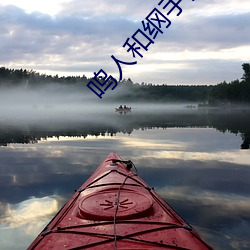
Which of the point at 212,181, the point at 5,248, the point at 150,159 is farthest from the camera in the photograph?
the point at 150,159

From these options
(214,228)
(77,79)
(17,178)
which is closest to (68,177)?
(17,178)

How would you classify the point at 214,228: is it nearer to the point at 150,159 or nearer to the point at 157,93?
the point at 150,159

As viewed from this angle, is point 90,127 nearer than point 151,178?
No

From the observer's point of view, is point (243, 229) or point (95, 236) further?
point (243, 229)

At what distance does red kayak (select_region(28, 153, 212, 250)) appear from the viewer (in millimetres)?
4152

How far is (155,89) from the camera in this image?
177250 mm

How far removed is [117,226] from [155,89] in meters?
175

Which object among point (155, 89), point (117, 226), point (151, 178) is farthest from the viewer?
point (155, 89)

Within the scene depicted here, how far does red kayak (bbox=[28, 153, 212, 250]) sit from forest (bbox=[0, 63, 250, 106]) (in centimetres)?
9800

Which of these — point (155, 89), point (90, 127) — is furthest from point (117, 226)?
point (155, 89)

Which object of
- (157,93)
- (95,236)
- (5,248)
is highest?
(157,93)

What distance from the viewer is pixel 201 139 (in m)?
20.9

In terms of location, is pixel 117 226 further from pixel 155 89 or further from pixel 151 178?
pixel 155 89

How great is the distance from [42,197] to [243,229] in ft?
17.4
